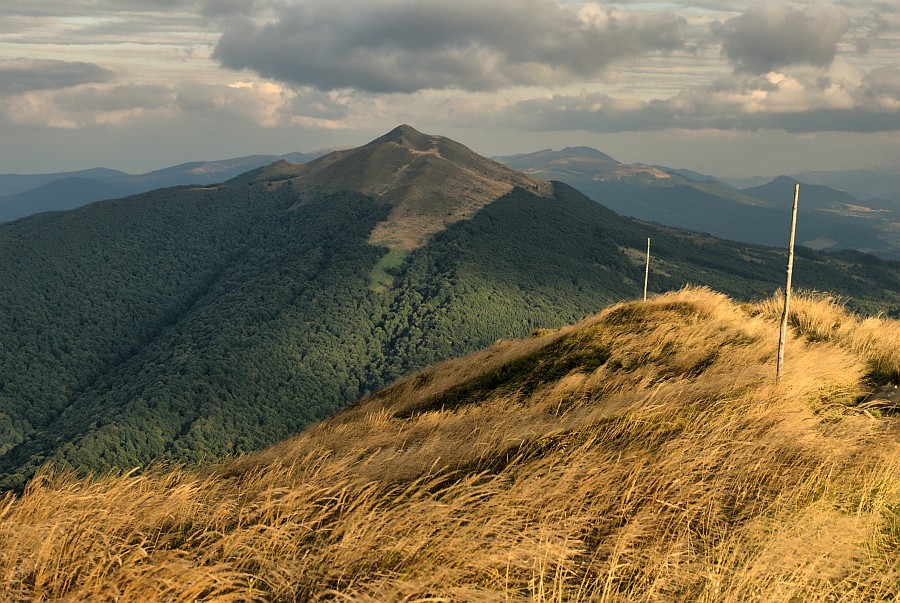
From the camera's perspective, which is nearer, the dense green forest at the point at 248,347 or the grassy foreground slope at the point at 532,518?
the grassy foreground slope at the point at 532,518

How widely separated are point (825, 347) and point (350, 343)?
162596 mm

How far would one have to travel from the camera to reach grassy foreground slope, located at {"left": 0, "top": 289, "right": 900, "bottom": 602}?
3.62 metres

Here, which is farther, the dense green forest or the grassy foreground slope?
the dense green forest

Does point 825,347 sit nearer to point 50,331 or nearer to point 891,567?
point 891,567

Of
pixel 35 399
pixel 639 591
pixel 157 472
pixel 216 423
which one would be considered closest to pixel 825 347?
pixel 639 591

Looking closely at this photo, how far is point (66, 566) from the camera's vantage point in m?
3.65

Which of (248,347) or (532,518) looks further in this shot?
(248,347)

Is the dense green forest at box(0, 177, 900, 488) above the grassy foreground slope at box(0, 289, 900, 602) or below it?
below

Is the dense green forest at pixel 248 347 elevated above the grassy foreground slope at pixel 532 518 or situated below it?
below

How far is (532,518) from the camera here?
4402mm

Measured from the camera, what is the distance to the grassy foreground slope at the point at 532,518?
11.9 feet

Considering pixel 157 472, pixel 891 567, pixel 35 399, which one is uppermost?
pixel 891 567

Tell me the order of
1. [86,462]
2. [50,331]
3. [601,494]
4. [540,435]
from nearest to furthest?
[601,494], [540,435], [86,462], [50,331]

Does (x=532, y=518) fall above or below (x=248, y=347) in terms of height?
above
